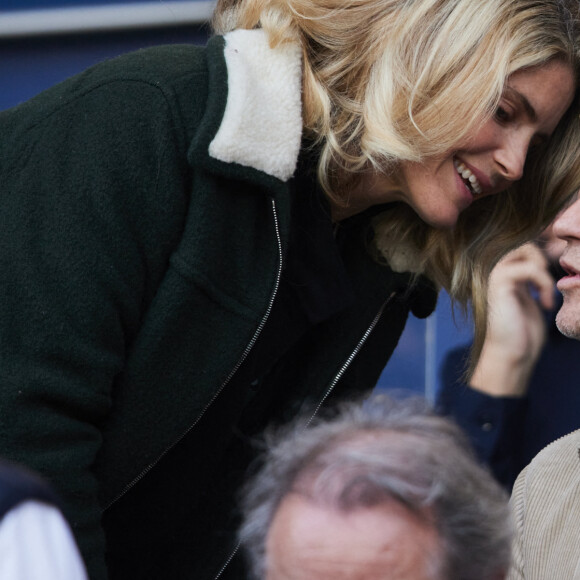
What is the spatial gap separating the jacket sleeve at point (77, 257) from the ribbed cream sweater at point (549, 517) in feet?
2.48

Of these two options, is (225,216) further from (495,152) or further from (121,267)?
(495,152)

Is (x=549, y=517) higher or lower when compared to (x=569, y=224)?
lower

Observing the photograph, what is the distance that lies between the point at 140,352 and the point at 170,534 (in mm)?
505

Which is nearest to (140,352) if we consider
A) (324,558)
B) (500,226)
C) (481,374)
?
(324,558)

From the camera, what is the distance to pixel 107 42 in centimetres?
326

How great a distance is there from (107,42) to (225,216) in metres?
1.67

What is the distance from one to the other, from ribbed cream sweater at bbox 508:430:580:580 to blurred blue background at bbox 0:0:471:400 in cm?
108

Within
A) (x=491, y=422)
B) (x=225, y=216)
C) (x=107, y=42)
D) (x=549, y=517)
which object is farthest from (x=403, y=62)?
(x=107, y=42)

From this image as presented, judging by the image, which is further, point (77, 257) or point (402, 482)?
point (77, 257)

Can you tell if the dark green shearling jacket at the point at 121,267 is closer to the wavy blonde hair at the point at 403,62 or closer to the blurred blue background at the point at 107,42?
the wavy blonde hair at the point at 403,62

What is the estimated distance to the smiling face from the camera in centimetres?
193

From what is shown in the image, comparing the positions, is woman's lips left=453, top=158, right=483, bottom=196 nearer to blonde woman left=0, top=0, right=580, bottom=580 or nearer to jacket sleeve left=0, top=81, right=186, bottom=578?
blonde woman left=0, top=0, right=580, bottom=580

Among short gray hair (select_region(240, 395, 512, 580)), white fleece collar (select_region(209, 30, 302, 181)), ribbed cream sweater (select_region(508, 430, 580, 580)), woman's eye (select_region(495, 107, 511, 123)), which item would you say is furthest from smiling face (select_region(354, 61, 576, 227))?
short gray hair (select_region(240, 395, 512, 580))

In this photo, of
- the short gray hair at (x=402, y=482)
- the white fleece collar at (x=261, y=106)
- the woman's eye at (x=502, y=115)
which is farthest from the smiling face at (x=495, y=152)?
the short gray hair at (x=402, y=482)
